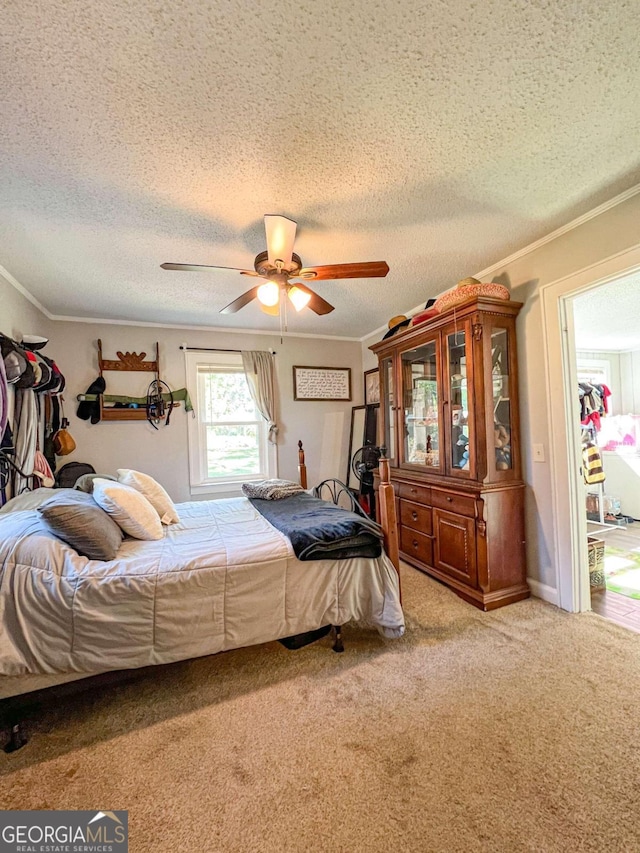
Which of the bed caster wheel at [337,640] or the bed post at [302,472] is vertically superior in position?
the bed post at [302,472]

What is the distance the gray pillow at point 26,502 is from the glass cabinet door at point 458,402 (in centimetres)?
288

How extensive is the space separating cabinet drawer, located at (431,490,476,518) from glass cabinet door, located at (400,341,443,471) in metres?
0.26

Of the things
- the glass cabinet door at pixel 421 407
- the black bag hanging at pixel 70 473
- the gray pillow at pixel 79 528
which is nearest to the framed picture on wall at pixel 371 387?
the glass cabinet door at pixel 421 407

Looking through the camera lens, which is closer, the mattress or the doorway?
the mattress

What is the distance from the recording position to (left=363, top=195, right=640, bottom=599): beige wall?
2453 mm

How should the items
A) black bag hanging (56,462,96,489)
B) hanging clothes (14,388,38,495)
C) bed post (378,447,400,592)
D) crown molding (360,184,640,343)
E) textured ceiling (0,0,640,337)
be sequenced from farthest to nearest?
1. black bag hanging (56,462,96,489)
2. hanging clothes (14,388,38,495)
3. bed post (378,447,400,592)
4. crown molding (360,184,640,343)
5. textured ceiling (0,0,640,337)

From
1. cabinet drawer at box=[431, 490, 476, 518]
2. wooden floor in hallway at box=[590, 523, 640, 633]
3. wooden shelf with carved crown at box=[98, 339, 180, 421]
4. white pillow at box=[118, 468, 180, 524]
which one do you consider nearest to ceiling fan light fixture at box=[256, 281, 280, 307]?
white pillow at box=[118, 468, 180, 524]

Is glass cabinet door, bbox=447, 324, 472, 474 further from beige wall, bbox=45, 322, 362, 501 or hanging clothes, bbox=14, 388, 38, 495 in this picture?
hanging clothes, bbox=14, 388, 38, 495

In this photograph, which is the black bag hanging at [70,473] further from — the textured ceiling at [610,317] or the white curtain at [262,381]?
→ the textured ceiling at [610,317]

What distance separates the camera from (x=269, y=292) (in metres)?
2.30

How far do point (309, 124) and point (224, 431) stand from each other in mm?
3439

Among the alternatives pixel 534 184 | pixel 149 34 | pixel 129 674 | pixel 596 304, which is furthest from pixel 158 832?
pixel 596 304

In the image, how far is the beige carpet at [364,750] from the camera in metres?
1.20

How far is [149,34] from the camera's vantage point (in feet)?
3.84
